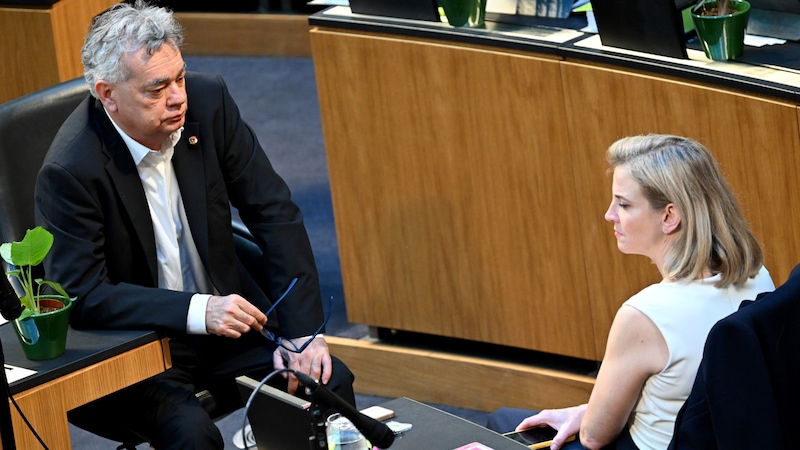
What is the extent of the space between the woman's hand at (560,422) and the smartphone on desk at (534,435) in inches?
0.5

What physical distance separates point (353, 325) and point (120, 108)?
1614 millimetres

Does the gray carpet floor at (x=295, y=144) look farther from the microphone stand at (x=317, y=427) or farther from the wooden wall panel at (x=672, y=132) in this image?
the microphone stand at (x=317, y=427)

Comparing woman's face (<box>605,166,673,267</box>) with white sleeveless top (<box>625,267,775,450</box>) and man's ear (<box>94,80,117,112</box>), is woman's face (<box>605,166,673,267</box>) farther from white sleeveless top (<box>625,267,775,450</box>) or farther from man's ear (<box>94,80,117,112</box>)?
man's ear (<box>94,80,117,112</box>)

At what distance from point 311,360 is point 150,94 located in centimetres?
73

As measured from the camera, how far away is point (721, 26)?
9.73ft

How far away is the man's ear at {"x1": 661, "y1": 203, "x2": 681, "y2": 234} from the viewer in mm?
2373

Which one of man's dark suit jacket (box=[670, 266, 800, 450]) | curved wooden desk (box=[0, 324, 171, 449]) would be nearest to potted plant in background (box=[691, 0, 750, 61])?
man's dark suit jacket (box=[670, 266, 800, 450])

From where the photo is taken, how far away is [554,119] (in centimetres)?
334

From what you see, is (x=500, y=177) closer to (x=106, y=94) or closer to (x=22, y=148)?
(x=106, y=94)

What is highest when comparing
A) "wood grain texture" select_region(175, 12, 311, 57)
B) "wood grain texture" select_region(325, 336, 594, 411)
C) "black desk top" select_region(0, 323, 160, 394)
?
"black desk top" select_region(0, 323, 160, 394)

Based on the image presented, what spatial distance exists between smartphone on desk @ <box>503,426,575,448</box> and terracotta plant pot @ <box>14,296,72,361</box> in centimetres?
94

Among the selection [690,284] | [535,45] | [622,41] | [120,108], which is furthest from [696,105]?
[120,108]

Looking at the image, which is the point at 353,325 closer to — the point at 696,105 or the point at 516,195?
the point at 516,195

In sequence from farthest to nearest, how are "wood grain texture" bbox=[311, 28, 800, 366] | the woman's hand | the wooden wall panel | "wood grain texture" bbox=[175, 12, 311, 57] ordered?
"wood grain texture" bbox=[175, 12, 311, 57], "wood grain texture" bbox=[311, 28, 800, 366], the wooden wall panel, the woman's hand
